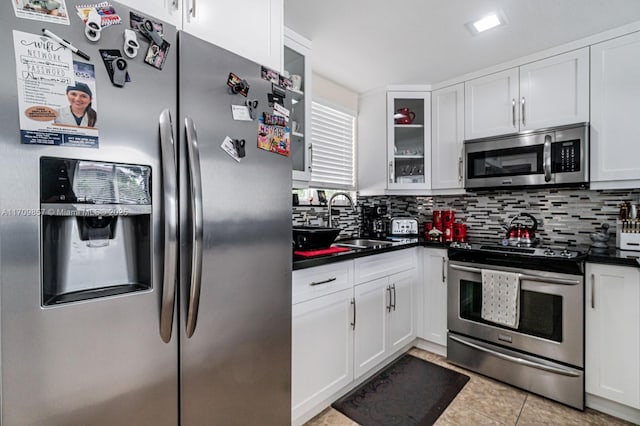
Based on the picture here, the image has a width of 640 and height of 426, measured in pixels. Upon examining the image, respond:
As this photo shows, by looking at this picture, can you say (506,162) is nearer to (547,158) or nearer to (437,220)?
(547,158)

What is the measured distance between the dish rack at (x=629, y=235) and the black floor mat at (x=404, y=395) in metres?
1.38

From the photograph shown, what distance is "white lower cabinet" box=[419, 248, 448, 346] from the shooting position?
2500 millimetres

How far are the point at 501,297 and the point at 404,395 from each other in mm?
944

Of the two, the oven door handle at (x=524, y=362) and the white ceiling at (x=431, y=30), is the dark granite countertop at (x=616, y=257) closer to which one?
the oven door handle at (x=524, y=362)

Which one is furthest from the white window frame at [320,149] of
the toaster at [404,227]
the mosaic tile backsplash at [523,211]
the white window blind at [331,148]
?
the toaster at [404,227]

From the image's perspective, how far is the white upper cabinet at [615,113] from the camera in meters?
1.94

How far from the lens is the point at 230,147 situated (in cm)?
116

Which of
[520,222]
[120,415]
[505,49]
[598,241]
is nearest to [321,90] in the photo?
[505,49]

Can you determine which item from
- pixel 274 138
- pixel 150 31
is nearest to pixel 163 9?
pixel 150 31

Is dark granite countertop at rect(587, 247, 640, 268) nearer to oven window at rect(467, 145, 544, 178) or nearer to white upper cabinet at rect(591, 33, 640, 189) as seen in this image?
white upper cabinet at rect(591, 33, 640, 189)

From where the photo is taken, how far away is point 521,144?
7.54 feet

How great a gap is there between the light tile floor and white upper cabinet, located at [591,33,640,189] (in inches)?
57.2

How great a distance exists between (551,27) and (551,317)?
73.8 inches

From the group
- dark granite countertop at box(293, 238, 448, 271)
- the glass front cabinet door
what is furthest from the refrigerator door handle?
the glass front cabinet door
